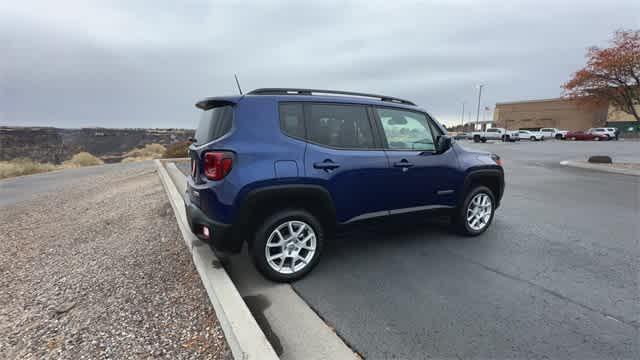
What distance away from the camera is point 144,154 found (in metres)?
27.9

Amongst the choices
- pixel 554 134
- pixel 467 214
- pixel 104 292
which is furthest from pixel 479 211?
pixel 554 134

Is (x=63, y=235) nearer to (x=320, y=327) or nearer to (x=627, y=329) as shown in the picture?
(x=320, y=327)

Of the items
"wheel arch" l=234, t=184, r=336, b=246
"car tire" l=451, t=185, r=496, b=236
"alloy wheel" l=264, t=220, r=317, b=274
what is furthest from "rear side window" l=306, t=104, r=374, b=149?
"car tire" l=451, t=185, r=496, b=236

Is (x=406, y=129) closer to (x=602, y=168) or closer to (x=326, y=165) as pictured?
(x=326, y=165)

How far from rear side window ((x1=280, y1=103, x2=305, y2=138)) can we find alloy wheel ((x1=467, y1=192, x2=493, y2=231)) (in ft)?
9.01

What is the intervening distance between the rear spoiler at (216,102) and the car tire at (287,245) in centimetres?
118

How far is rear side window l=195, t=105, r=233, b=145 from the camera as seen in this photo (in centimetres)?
290

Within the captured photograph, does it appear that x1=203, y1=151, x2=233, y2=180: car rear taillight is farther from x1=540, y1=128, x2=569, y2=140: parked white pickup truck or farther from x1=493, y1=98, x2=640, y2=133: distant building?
x1=493, y1=98, x2=640, y2=133: distant building

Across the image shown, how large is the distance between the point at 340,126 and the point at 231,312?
6.85 feet

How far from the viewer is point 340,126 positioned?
329 centimetres

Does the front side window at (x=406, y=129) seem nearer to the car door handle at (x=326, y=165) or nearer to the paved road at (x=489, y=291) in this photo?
the car door handle at (x=326, y=165)

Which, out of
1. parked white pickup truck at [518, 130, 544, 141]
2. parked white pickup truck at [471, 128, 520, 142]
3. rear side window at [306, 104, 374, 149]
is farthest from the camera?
parked white pickup truck at [518, 130, 544, 141]

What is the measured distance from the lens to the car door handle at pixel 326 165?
3.01 metres

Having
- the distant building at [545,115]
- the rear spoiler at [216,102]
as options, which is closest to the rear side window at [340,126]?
the rear spoiler at [216,102]
